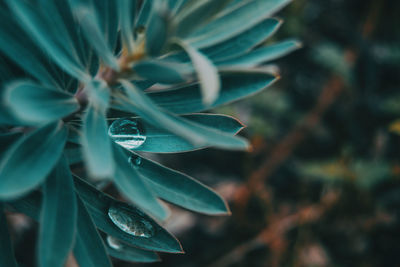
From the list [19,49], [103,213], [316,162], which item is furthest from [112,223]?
[316,162]

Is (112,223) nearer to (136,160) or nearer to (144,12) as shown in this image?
(136,160)

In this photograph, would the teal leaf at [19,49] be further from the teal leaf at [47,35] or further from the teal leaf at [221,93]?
the teal leaf at [221,93]

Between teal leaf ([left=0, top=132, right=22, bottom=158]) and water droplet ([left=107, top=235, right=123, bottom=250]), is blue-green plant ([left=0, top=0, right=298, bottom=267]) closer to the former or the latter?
teal leaf ([left=0, top=132, right=22, bottom=158])

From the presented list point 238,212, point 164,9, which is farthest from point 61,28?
point 238,212

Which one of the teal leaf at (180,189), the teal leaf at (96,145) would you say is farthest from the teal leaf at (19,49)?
the teal leaf at (180,189)

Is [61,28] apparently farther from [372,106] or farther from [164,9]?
[372,106]

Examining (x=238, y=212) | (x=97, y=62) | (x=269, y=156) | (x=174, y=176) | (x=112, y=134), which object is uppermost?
(x=97, y=62)
